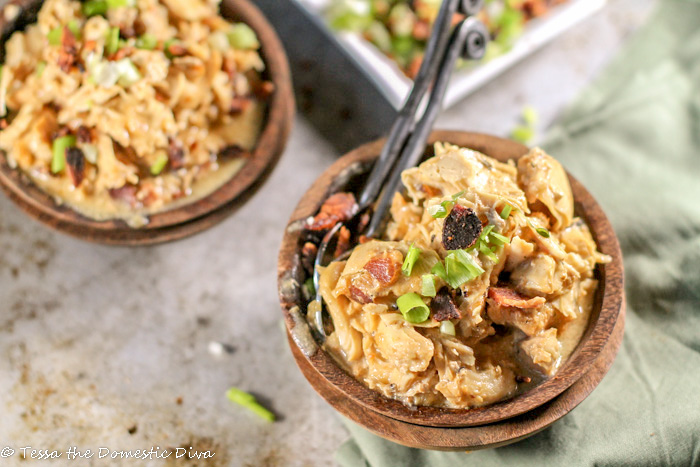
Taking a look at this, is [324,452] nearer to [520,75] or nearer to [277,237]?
[277,237]

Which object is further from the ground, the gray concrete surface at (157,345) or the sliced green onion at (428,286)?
the sliced green onion at (428,286)

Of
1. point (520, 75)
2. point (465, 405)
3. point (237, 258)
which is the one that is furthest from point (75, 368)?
point (520, 75)

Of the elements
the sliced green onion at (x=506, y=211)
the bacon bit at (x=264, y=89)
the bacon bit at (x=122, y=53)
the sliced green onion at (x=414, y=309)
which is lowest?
the bacon bit at (x=264, y=89)

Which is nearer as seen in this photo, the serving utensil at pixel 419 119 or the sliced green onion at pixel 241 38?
the serving utensil at pixel 419 119

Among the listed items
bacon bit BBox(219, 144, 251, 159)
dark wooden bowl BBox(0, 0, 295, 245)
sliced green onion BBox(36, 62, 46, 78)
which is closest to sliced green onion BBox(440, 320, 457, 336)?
dark wooden bowl BBox(0, 0, 295, 245)

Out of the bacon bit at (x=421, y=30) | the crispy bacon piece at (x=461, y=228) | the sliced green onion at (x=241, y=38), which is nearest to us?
the crispy bacon piece at (x=461, y=228)

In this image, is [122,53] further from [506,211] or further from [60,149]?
[506,211]

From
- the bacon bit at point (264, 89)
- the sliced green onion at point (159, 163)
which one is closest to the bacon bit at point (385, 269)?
the sliced green onion at point (159, 163)

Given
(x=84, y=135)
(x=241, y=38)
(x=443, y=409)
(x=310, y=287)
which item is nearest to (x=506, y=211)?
(x=443, y=409)

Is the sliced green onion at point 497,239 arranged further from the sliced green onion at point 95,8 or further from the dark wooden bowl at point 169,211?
the sliced green onion at point 95,8
